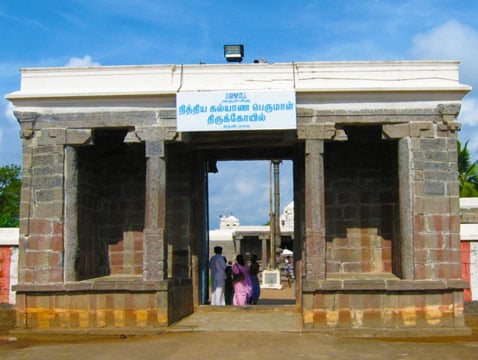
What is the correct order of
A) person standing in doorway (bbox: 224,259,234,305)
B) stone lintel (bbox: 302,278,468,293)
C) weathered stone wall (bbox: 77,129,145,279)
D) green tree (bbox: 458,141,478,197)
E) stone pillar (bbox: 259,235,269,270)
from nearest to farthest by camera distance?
1. stone lintel (bbox: 302,278,468,293)
2. weathered stone wall (bbox: 77,129,145,279)
3. person standing in doorway (bbox: 224,259,234,305)
4. green tree (bbox: 458,141,478,197)
5. stone pillar (bbox: 259,235,269,270)

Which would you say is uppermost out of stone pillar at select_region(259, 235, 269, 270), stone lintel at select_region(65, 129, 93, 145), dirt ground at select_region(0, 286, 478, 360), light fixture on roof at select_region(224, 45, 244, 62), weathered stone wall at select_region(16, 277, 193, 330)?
light fixture on roof at select_region(224, 45, 244, 62)

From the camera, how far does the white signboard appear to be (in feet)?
38.8

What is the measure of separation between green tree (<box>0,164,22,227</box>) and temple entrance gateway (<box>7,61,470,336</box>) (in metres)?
20.2

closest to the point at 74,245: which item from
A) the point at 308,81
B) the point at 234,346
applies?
the point at 234,346

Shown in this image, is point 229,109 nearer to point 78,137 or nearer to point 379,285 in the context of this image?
point 78,137

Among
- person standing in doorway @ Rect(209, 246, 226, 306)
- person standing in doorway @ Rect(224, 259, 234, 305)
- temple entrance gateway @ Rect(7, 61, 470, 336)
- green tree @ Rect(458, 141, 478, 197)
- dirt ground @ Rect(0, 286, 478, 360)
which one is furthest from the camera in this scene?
green tree @ Rect(458, 141, 478, 197)

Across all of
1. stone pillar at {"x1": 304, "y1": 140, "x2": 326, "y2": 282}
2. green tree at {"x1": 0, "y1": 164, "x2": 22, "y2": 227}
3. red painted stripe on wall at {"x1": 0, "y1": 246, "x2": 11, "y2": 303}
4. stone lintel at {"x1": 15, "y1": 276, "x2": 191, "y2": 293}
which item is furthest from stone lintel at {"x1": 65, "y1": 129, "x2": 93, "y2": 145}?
green tree at {"x1": 0, "y1": 164, "x2": 22, "y2": 227}

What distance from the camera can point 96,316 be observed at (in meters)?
11.8

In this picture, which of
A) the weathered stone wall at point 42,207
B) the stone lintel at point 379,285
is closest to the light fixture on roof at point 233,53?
the weathered stone wall at point 42,207

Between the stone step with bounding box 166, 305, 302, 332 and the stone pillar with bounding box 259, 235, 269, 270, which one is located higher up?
the stone pillar with bounding box 259, 235, 269, 270

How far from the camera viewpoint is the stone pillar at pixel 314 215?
37.7 ft

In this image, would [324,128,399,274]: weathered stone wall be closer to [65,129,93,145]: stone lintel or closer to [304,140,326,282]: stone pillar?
[304,140,326,282]: stone pillar

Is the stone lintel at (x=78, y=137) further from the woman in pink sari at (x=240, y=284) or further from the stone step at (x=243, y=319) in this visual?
the woman in pink sari at (x=240, y=284)

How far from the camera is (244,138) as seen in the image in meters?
13.1
